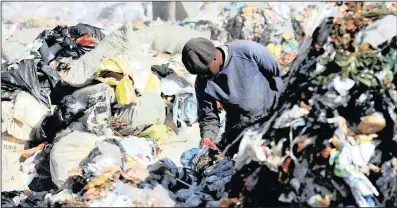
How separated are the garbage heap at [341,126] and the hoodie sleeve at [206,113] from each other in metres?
1.06

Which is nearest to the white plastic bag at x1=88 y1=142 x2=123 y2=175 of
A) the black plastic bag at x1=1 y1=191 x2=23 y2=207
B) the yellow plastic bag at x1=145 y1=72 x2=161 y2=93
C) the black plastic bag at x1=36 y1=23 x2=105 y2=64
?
the black plastic bag at x1=1 y1=191 x2=23 y2=207

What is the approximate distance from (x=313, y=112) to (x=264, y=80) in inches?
38.7

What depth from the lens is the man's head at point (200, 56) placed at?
3.01 meters

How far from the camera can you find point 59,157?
4.27 m

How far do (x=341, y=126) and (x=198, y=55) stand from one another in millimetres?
1043

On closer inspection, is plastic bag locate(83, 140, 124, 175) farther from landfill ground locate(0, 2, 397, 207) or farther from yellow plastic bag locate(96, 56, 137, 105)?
A: yellow plastic bag locate(96, 56, 137, 105)

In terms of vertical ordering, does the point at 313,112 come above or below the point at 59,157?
above

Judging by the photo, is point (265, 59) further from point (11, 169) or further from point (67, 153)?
point (11, 169)

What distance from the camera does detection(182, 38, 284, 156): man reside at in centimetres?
305

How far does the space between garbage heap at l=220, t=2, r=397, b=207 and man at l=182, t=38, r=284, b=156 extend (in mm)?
608

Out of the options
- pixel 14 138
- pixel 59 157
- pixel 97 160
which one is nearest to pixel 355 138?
pixel 97 160

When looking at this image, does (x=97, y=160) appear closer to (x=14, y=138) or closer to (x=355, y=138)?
(x=14, y=138)

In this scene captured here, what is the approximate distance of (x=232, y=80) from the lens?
10.6 ft

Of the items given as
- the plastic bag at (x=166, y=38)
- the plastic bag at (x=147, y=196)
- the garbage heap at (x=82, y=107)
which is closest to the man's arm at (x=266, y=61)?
the plastic bag at (x=147, y=196)
